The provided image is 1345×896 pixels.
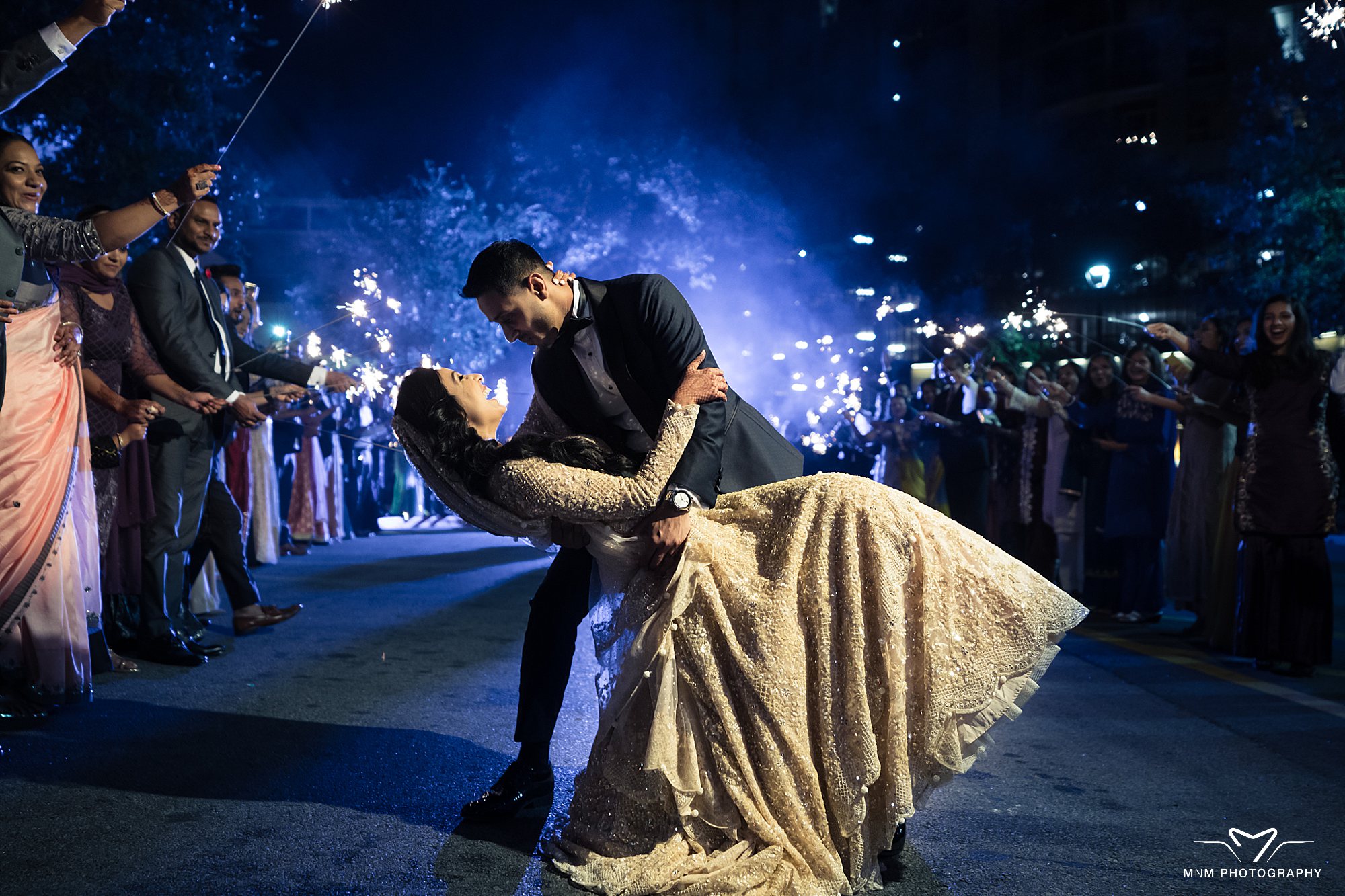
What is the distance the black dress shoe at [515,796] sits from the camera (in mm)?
2945

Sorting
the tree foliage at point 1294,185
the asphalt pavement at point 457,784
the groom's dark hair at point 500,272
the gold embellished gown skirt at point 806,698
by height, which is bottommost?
the asphalt pavement at point 457,784

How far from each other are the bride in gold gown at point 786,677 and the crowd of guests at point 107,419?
242cm

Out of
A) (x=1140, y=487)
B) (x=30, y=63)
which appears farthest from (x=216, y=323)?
(x=1140, y=487)

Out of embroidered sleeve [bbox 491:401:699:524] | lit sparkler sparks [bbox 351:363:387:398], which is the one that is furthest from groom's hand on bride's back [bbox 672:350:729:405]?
lit sparkler sparks [bbox 351:363:387:398]

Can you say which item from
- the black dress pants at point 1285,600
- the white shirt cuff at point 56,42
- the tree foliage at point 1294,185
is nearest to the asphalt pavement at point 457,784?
the black dress pants at point 1285,600

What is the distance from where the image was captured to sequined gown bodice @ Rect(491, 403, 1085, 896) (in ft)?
8.15

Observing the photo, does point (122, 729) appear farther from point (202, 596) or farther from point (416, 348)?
point (416, 348)

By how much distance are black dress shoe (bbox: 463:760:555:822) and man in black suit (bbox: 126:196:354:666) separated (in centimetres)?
275

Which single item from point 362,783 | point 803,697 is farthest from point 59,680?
point 803,697

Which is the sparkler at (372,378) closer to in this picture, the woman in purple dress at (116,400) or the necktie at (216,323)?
the necktie at (216,323)

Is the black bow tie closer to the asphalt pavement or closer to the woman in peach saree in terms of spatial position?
the asphalt pavement

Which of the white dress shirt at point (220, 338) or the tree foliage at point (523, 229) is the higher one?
the tree foliage at point (523, 229)

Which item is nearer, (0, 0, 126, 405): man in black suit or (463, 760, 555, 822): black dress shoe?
(463, 760, 555, 822): black dress shoe

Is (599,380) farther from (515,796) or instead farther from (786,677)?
(515,796)
